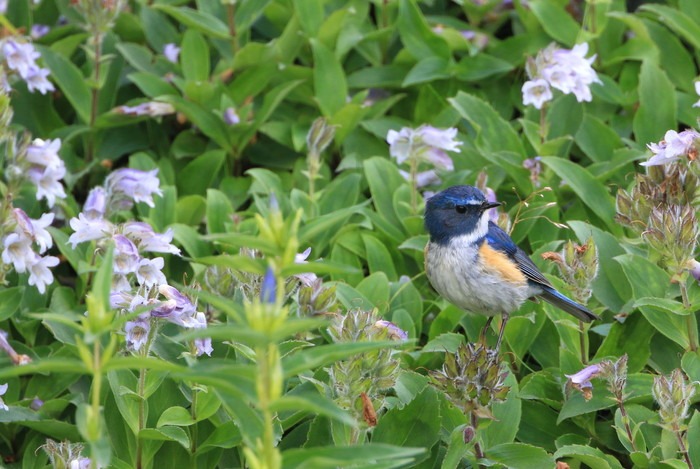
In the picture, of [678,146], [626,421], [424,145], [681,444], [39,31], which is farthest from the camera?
[39,31]

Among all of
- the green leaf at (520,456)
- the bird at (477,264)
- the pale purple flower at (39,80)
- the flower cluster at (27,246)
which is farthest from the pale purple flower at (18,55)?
the green leaf at (520,456)

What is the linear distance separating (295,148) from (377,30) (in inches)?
39.4

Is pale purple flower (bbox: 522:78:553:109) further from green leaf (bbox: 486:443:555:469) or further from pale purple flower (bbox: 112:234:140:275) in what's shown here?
pale purple flower (bbox: 112:234:140:275)

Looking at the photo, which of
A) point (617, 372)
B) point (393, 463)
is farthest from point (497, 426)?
point (393, 463)

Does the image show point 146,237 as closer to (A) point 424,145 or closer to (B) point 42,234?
(B) point 42,234

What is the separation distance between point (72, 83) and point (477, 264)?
294 cm

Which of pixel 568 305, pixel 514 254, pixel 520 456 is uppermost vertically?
pixel 514 254

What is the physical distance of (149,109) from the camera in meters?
6.07

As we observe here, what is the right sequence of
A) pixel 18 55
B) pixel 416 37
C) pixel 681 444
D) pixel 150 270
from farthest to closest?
pixel 416 37 < pixel 18 55 < pixel 150 270 < pixel 681 444

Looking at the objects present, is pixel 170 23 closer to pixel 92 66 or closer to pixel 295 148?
pixel 92 66

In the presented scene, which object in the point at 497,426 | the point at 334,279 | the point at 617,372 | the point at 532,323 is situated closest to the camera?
the point at 617,372

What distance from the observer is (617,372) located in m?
3.99

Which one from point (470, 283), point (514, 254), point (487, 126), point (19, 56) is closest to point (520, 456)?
point (470, 283)

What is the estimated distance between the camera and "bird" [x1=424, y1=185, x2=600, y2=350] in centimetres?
436
